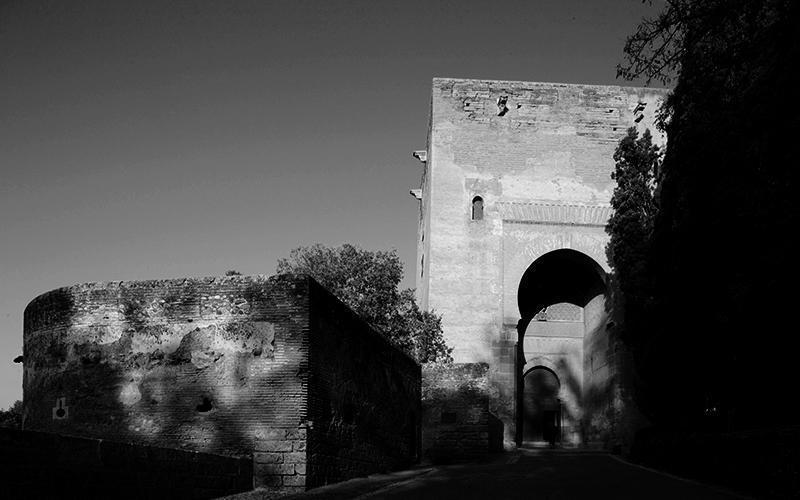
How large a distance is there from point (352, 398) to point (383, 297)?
1069cm

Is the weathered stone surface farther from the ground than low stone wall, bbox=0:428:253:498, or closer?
farther from the ground

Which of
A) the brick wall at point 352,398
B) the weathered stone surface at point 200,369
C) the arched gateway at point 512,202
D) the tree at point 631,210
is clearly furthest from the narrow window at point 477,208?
the weathered stone surface at point 200,369

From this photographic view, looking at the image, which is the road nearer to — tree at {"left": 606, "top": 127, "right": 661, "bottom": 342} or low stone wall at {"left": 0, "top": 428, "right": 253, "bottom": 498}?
low stone wall at {"left": 0, "top": 428, "right": 253, "bottom": 498}

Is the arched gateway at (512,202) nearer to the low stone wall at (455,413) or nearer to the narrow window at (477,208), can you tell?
the narrow window at (477,208)

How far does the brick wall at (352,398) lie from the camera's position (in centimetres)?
1053

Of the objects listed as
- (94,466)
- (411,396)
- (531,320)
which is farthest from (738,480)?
(531,320)

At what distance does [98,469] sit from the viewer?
696 centimetres

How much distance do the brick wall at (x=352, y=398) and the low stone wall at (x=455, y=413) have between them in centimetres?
165

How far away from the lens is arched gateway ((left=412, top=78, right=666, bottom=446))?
24922mm

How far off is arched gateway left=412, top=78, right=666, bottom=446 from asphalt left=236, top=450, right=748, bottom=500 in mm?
10046

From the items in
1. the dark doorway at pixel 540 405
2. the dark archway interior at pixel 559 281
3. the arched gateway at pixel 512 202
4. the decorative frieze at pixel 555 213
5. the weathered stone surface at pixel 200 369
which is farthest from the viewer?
the dark doorway at pixel 540 405

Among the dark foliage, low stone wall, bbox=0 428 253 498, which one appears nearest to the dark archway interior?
the dark foliage

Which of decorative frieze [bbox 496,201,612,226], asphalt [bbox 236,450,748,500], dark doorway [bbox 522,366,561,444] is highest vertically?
decorative frieze [bbox 496,201,612,226]

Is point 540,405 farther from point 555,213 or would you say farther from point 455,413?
point 455,413
